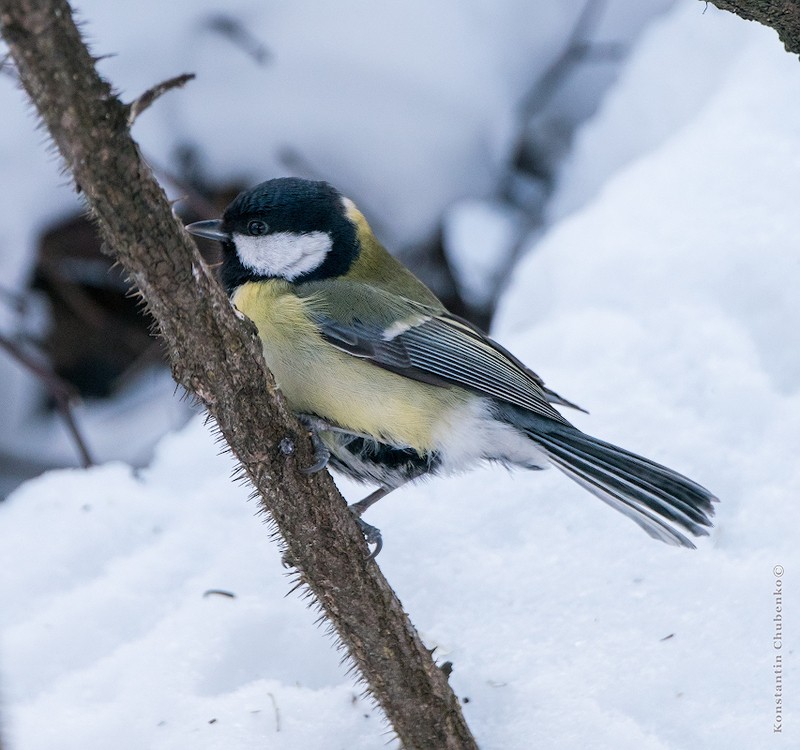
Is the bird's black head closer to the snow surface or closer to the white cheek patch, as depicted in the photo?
the white cheek patch

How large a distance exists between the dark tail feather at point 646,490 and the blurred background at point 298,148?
1.81 m

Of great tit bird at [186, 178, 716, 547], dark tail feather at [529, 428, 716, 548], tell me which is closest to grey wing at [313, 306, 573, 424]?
great tit bird at [186, 178, 716, 547]

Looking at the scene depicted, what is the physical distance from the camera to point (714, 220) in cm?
279

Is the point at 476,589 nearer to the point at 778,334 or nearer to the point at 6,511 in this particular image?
the point at 778,334

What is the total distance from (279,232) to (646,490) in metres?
0.91

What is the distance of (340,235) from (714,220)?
126 centimetres

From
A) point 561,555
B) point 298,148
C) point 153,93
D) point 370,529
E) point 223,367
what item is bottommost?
point 561,555

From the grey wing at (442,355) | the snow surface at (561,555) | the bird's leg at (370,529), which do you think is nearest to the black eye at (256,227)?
the grey wing at (442,355)

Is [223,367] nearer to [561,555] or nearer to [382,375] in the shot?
[382,375]

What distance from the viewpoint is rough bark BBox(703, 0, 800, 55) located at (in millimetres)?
1426

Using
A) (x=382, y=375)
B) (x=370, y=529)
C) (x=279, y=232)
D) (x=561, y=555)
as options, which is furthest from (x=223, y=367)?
(x=561, y=555)

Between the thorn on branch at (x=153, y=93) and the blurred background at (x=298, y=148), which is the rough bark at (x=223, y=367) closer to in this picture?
the thorn on branch at (x=153, y=93)

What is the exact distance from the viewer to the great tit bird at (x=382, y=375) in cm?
182

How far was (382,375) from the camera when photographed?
1.93 meters
